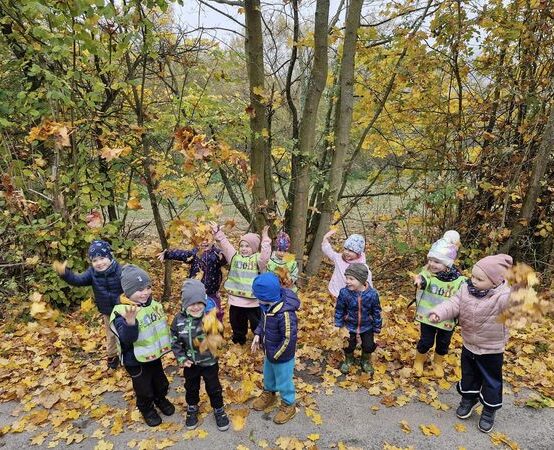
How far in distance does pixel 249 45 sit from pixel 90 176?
3.13 metres

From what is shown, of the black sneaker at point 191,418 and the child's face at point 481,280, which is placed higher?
the child's face at point 481,280

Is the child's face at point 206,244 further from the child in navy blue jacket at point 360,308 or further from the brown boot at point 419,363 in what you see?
the brown boot at point 419,363

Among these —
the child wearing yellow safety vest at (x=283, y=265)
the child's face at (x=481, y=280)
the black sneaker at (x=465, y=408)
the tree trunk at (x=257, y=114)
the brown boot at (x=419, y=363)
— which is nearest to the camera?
the child's face at (x=481, y=280)

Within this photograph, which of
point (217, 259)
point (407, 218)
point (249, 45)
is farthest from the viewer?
point (407, 218)

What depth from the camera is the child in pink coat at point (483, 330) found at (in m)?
3.31

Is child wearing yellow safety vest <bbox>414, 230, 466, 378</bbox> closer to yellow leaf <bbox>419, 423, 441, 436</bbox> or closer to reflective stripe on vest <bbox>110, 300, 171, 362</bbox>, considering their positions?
yellow leaf <bbox>419, 423, 441, 436</bbox>

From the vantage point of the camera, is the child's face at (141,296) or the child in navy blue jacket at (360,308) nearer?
the child's face at (141,296)

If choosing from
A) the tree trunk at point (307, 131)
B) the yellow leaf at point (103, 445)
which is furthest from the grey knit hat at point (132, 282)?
the tree trunk at point (307, 131)

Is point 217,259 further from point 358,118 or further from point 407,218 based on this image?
point 358,118

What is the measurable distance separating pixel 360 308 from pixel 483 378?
1249mm

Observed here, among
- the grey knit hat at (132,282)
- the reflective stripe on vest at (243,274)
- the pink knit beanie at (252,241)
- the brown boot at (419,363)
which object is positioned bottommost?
the brown boot at (419,363)

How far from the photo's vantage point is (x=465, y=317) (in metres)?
3.52

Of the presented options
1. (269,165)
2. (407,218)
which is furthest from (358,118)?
(269,165)

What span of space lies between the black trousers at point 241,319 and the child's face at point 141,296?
1.44 meters
